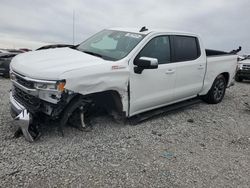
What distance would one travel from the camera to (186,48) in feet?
22.7

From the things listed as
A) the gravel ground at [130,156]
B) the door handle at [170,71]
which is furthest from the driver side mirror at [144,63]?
the gravel ground at [130,156]

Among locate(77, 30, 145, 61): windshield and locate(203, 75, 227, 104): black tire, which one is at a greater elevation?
locate(77, 30, 145, 61): windshield

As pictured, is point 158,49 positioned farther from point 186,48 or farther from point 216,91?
point 216,91

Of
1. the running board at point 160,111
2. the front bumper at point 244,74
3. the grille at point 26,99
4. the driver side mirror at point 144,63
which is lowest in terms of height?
the front bumper at point 244,74

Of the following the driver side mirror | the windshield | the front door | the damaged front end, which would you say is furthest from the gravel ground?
the windshield

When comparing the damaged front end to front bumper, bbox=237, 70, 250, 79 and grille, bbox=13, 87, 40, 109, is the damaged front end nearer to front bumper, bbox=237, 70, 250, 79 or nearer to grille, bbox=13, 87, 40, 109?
grille, bbox=13, 87, 40, 109

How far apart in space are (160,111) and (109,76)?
180 centimetres

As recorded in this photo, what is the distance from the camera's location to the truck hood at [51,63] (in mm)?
4482

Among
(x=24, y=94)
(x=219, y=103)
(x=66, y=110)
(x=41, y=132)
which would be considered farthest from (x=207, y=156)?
(x=219, y=103)

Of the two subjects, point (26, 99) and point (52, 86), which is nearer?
point (52, 86)

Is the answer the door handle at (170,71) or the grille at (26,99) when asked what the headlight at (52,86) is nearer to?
the grille at (26,99)

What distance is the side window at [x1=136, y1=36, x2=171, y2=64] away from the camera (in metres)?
5.84

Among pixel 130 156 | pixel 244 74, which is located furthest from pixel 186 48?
pixel 244 74

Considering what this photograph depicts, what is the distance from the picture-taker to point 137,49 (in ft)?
18.5
